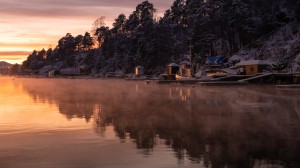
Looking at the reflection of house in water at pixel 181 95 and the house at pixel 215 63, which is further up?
the house at pixel 215 63

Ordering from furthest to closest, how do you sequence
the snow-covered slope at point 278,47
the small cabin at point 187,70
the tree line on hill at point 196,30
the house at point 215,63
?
the tree line on hill at point 196,30
the house at point 215,63
the small cabin at point 187,70
the snow-covered slope at point 278,47

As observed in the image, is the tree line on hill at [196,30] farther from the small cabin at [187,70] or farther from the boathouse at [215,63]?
the small cabin at [187,70]

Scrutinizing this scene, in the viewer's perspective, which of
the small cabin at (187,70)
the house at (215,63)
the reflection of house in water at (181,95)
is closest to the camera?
the reflection of house in water at (181,95)

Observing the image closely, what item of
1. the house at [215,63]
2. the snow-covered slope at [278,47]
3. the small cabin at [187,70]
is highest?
the snow-covered slope at [278,47]

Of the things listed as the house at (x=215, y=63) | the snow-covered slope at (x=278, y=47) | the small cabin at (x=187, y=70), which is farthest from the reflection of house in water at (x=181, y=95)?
the house at (x=215, y=63)

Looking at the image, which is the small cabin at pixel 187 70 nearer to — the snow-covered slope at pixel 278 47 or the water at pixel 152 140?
the snow-covered slope at pixel 278 47

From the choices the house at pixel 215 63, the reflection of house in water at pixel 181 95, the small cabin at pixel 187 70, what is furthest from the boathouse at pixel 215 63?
the reflection of house in water at pixel 181 95

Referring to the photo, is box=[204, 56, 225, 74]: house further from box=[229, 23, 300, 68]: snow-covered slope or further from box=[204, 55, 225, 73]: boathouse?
box=[229, 23, 300, 68]: snow-covered slope

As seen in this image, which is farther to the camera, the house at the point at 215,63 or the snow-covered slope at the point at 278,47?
the house at the point at 215,63

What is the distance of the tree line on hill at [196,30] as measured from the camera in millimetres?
86875

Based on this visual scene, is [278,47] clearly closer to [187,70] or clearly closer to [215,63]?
[215,63]

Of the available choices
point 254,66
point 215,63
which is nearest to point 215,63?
point 215,63

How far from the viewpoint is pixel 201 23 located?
94312 millimetres

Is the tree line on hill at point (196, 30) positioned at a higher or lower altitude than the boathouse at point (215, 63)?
higher
